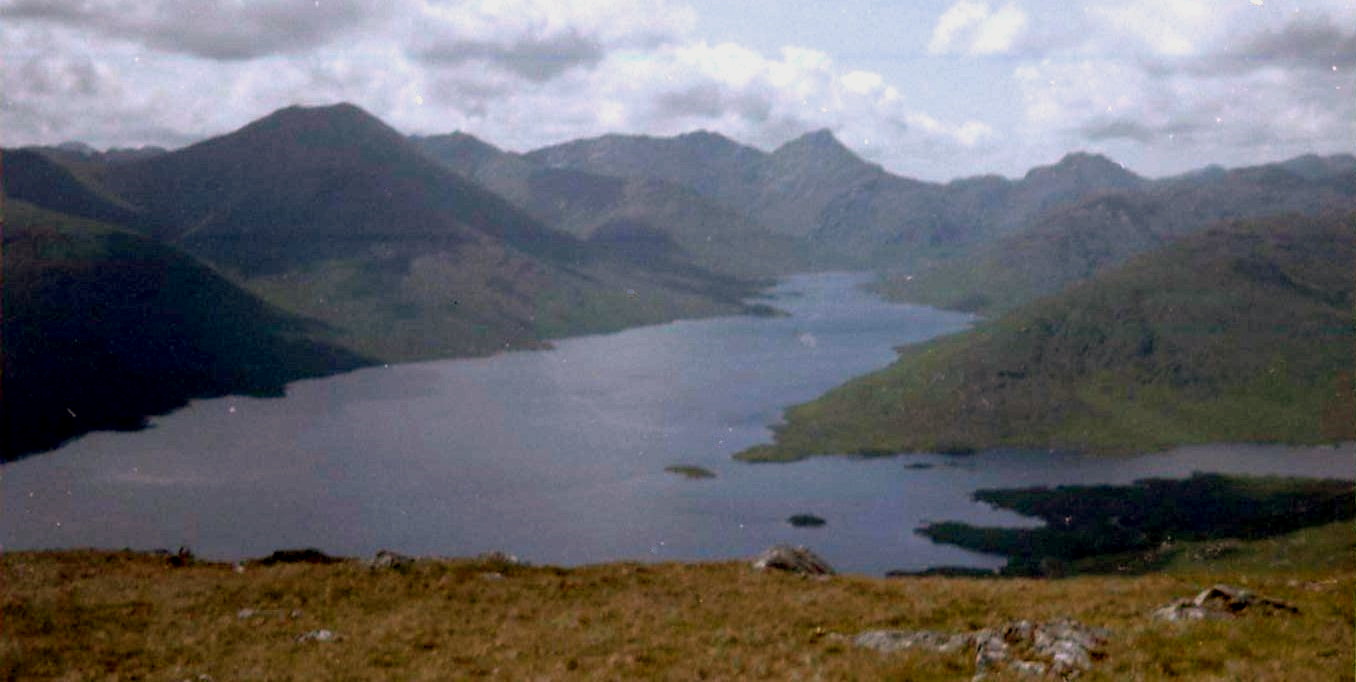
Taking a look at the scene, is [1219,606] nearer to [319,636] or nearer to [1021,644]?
[1021,644]

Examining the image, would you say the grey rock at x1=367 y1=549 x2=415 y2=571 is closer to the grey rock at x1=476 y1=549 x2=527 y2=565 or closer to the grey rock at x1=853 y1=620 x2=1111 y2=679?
the grey rock at x1=476 y1=549 x2=527 y2=565

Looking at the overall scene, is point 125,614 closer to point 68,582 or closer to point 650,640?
point 68,582

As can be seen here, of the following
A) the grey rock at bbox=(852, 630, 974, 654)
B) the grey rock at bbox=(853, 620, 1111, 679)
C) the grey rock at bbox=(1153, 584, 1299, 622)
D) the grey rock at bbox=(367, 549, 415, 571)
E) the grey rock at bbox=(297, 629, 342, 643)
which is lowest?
the grey rock at bbox=(367, 549, 415, 571)

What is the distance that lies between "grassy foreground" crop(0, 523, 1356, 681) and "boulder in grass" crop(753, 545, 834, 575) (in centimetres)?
219

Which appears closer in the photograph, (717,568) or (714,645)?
(714,645)

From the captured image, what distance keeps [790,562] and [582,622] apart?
14665mm

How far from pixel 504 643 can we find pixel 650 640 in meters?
4.16

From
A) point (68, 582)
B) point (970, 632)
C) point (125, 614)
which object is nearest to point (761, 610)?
point (970, 632)

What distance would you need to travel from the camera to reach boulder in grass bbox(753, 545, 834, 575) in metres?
41.7

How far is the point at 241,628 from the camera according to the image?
99.8 feet

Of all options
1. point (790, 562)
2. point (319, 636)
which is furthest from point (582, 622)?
point (790, 562)

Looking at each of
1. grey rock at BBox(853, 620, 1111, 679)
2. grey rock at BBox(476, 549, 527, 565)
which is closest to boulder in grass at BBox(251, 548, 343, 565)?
grey rock at BBox(476, 549, 527, 565)

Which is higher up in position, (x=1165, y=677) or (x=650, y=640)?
(x=1165, y=677)

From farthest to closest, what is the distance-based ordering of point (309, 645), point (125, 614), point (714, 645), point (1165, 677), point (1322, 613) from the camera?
1. point (125, 614)
2. point (309, 645)
3. point (714, 645)
4. point (1322, 613)
5. point (1165, 677)
